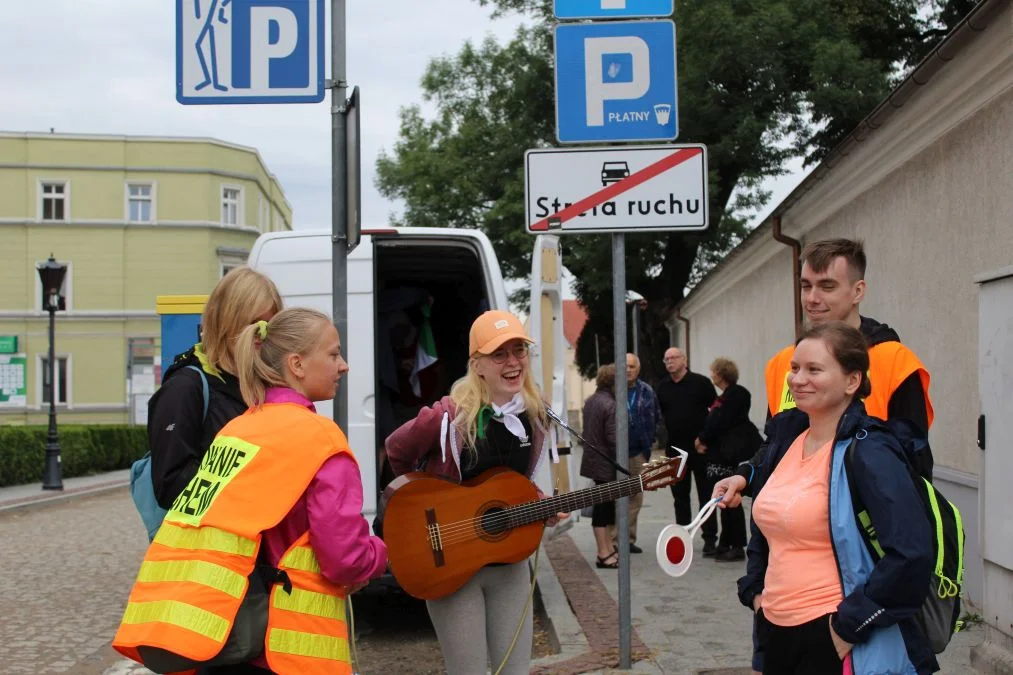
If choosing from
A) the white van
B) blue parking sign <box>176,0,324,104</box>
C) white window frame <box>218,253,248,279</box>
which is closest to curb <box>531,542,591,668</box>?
the white van

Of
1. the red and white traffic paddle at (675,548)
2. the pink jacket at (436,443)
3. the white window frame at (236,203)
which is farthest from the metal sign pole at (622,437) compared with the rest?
the white window frame at (236,203)

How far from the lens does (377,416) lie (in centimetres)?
726

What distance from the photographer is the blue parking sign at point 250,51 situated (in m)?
5.03

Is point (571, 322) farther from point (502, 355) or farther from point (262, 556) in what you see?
point (262, 556)

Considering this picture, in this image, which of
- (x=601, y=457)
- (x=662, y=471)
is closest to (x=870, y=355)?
(x=662, y=471)

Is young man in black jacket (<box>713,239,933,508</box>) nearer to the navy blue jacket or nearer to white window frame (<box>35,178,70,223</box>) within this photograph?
the navy blue jacket

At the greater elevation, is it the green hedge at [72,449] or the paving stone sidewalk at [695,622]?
the paving stone sidewalk at [695,622]

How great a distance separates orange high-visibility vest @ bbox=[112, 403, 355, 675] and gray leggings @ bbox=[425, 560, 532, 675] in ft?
3.91

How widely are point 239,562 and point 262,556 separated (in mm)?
115

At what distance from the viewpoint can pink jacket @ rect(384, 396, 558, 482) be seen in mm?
4074

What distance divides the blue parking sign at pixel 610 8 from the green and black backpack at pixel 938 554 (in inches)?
124

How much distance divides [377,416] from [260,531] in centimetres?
459

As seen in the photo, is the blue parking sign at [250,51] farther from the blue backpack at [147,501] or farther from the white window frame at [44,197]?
the white window frame at [44,197]

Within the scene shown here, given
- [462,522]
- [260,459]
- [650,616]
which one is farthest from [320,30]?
[650,616]
